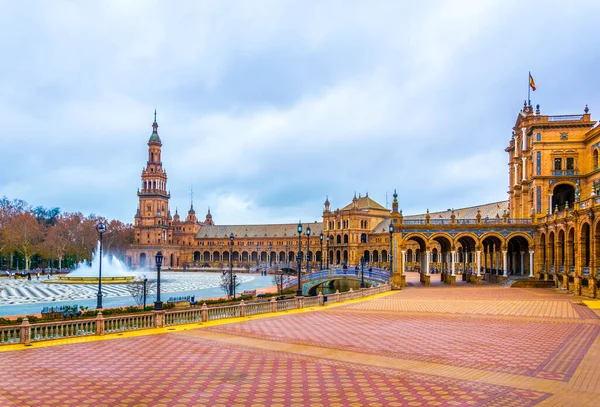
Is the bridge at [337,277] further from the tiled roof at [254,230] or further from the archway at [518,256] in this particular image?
the tiled roof at [254,230]

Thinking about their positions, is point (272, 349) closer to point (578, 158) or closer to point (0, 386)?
point (0, 386)

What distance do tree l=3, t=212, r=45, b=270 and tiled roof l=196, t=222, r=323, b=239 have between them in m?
53.4

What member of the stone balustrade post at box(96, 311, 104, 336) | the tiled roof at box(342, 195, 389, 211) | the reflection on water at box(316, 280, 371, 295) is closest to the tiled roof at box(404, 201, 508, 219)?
the tiled roof at box(342, 195, 389, 211)

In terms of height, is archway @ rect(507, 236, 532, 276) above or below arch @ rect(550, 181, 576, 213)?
below

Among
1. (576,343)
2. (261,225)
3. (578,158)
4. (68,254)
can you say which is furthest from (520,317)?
(261,225)

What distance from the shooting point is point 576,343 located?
17828mm

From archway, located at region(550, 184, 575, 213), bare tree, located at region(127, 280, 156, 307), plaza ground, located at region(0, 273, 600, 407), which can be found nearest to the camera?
plaza ground, located at region(0, 273, 600, 407)

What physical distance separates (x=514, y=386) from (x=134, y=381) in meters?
9.24

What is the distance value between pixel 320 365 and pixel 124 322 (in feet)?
32.7

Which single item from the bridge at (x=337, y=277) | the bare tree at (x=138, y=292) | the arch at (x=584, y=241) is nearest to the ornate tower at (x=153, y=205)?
the bridge at (x=337, y=277)

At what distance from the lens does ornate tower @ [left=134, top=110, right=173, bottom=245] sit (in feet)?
455

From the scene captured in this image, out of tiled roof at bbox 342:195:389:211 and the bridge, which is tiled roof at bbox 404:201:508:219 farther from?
the bridge

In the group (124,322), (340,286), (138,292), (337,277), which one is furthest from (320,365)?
(340,286)

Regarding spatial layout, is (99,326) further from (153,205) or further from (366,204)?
(153,205)
